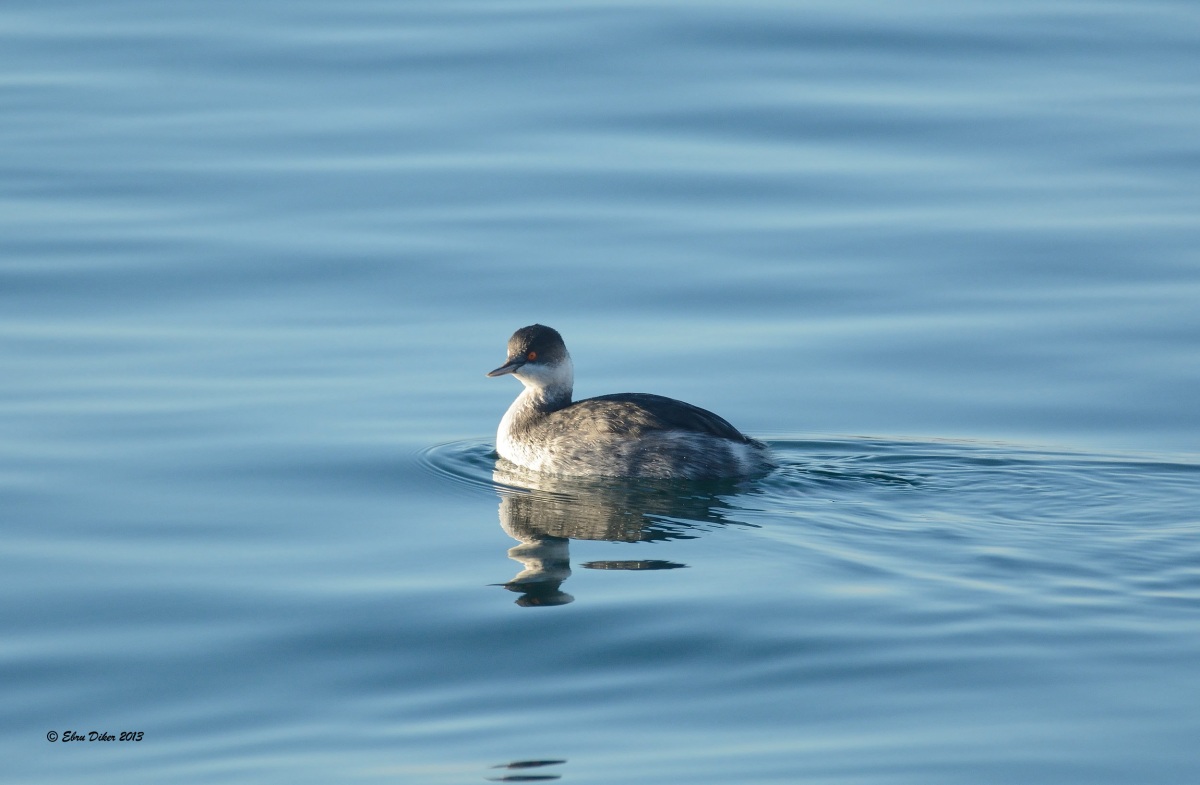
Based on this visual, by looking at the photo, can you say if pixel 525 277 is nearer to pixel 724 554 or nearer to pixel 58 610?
pixel 724 554

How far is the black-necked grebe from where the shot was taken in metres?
10.9

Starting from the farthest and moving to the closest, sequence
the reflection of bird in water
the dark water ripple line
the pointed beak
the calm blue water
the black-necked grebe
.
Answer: the pointed beak → the black-necked grebe → the dark water ripple line → the reflection of bird in water → the calm blue water

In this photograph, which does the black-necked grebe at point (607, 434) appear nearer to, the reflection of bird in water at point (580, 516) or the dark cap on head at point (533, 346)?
the dark cap on head at point (533, 346)

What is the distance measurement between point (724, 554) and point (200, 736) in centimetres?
314

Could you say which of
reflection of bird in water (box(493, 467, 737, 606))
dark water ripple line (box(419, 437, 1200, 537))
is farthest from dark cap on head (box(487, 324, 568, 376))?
reflection of bird in water (box(493, 467, 737, 606))

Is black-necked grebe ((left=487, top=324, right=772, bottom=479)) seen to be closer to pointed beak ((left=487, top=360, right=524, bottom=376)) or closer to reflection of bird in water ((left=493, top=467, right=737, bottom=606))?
pointed beak ((left=487, top=360, right=524, bottom=376))

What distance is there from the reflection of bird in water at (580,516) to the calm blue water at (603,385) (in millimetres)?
48

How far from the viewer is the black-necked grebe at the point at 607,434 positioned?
10.9 meters

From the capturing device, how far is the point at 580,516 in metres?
10.4

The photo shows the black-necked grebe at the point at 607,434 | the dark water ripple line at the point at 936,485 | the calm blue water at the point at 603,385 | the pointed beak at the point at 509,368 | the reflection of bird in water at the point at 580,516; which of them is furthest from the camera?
the pointed beak at the point at 509,368

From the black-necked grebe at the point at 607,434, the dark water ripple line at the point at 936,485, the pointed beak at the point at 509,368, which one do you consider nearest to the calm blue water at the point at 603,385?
the dark water ripple line at the point at 936,485

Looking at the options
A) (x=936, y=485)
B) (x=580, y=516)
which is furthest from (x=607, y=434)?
(x=936, y=485)

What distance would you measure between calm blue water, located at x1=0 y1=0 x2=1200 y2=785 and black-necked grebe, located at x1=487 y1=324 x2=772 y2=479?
0.26 m

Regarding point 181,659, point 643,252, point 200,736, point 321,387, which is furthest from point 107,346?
point 200,736
